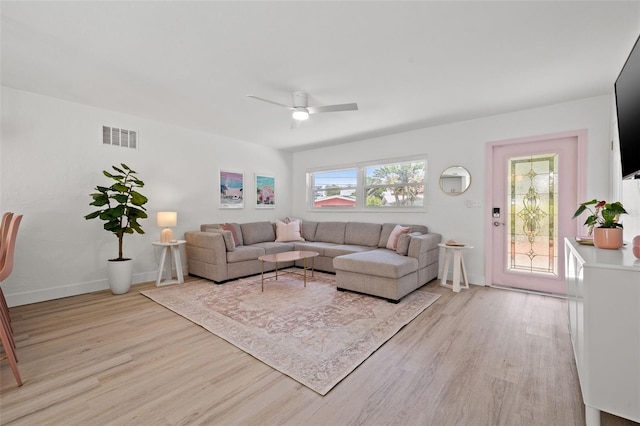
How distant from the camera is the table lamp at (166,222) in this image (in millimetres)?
4205

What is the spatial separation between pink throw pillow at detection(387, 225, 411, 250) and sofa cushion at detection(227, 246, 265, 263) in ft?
6.85

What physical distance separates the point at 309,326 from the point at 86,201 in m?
3.50

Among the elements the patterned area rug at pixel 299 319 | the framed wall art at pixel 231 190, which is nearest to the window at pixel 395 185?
the patterned area rug at pixel 299 319

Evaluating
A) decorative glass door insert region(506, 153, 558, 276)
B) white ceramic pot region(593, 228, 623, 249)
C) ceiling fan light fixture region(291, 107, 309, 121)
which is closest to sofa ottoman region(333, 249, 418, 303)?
decorative glass door insert region(506, 153, 558, 276)

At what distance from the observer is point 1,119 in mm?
3252

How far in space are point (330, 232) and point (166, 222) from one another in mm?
2890

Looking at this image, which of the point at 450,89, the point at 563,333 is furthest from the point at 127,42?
the point at 563,333

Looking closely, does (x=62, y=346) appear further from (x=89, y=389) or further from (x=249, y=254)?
(x=249, y=254)

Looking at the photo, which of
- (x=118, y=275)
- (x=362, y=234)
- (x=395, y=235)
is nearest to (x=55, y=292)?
(x=118, y=275)

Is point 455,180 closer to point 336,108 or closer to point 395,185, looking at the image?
point 395,185

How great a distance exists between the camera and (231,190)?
5.55 m

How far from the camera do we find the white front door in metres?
3.65

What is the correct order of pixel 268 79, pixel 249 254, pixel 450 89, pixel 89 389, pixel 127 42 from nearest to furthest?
pixel 89 389, pixel 127 42, pixel 268 79, pixel 450 89, pixel 249 254

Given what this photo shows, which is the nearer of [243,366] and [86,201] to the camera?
[243,366]
